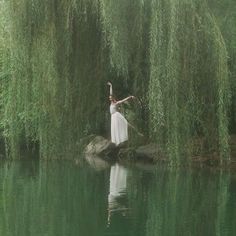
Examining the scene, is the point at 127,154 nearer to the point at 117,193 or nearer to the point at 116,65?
the point at 116,65

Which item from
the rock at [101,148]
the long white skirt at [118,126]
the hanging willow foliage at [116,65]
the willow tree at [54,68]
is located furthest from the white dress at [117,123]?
the rock at [101,148]

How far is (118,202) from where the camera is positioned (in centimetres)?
1010

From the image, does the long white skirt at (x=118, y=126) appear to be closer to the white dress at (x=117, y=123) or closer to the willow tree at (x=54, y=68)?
the white dress at (x=117, y=123)

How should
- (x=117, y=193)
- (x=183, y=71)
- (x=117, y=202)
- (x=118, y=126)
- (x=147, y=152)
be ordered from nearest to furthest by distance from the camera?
(x=117, y=202), (x=117, y=193), (x=183, y=71), (x=118, y=126), (x=147, y=152)

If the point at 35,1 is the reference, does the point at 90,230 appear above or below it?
below

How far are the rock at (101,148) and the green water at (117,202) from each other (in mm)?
3589

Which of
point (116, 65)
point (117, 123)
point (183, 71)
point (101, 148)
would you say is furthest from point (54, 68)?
point (101, 148)

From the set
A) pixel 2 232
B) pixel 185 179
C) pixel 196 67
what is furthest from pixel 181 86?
pixel 2 232

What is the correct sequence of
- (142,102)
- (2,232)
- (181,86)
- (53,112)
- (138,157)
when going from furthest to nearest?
(138,157)
(142,102)
(53,112)
(181,86)
(2,232)

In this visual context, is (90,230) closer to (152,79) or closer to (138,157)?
(152,79)

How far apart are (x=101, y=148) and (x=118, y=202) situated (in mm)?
9002

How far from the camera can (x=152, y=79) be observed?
12.5m

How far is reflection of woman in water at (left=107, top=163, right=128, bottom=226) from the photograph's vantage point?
30.4 feet

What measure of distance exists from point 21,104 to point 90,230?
645 cm
